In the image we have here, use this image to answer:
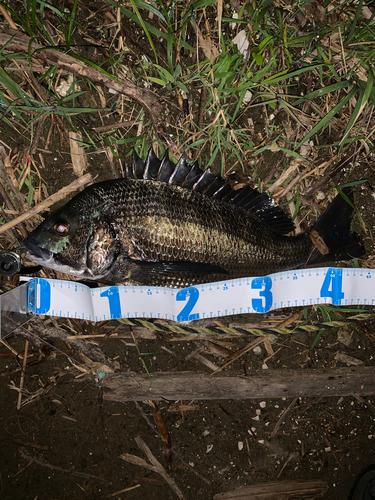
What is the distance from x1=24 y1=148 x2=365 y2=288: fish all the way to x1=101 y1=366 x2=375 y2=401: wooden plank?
3.29ft

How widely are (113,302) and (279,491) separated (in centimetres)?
275

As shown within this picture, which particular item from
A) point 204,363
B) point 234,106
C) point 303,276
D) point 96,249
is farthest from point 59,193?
point 303,276

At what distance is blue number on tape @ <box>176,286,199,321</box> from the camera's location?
9.96 ft

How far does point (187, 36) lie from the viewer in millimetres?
3209

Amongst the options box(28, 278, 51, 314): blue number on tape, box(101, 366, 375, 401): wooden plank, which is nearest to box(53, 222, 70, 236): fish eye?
box(28, 278, 51, 314): blue number on tape

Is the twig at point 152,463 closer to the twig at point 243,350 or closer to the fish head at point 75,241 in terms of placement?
the twig at point 243,350

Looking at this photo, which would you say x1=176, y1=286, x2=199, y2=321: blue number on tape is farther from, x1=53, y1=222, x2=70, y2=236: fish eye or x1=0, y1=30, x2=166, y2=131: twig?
x1=0, y1=30, x2=166, y2=131: twig

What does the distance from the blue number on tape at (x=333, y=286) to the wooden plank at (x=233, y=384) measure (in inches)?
31.6

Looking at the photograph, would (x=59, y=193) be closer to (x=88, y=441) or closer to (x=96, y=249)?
(x=96, y=249)

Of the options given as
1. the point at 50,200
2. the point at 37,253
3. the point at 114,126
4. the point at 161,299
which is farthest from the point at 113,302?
the point at 114,126

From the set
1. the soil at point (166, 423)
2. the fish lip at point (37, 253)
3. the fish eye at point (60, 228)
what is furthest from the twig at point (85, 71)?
the fish lip at point (37, 253)

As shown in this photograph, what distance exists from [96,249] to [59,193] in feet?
2.64

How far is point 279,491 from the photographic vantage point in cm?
341

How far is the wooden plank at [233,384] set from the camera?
3195 millimetres
